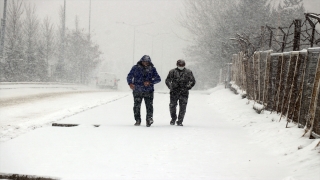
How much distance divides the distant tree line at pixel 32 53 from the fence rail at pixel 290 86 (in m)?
21.6

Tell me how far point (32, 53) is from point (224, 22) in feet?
59.8

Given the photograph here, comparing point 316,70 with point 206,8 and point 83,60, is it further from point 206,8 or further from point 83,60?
point 83,60

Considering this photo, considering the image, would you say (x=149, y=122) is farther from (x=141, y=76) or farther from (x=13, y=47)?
(x=13, y=47)

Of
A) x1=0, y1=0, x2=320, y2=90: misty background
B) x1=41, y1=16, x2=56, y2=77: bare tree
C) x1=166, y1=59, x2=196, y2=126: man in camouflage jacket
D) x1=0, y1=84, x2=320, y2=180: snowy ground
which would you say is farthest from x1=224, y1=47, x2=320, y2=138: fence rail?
x1=41, y1=16, x2=56, y2=77: bare tree

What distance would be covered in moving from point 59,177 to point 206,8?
3991cm

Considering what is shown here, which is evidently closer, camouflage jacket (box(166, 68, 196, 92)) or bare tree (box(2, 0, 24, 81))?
camouflage jacket (box(166, 68, 196, 92))

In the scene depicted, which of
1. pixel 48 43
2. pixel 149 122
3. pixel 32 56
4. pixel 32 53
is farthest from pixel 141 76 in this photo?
pixel 48 43

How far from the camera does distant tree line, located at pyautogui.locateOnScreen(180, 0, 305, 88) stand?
3336 centimetres

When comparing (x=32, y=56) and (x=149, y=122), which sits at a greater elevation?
(x=32, y=56)

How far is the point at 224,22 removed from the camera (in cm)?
3575

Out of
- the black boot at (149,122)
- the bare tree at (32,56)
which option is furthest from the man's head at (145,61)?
the bare tree at (32,56)

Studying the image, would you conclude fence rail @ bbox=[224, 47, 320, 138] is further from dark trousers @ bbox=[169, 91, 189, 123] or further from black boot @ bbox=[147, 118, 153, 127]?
black boot @ bbox=[147, 118, 153, 127]

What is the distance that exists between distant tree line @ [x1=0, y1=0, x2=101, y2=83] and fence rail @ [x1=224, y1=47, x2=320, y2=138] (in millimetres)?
21622

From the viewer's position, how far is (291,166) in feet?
18.3
